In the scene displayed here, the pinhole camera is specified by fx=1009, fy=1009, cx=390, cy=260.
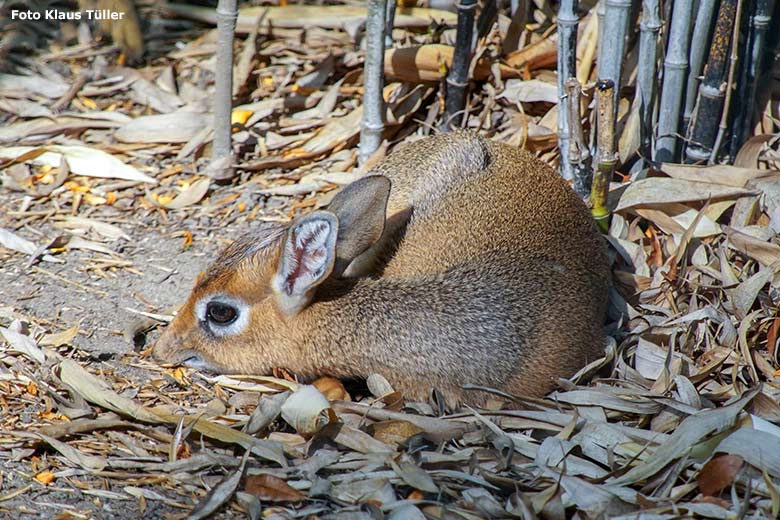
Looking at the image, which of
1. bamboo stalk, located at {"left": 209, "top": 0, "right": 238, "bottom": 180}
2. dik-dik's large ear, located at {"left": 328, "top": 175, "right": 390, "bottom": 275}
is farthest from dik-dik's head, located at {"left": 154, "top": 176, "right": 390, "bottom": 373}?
bamboo stalk, located at {"left": 209, "top": 0, "right": 238, "bottom": 180}

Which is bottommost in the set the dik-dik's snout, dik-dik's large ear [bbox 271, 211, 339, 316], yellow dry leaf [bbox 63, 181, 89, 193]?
the dik-dik's snout

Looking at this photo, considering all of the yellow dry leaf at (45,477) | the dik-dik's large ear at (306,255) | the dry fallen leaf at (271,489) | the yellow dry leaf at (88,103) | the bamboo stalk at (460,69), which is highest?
the bamboo stalk at (460,69)

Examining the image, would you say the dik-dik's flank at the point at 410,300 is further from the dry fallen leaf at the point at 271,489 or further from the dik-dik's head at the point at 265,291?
the dry fallen leaf at the point at 271,489

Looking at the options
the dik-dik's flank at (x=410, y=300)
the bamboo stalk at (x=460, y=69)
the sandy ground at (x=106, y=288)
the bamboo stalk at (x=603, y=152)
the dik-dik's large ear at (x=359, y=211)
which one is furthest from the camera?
the bamboo stalk at (x=460, y=69)

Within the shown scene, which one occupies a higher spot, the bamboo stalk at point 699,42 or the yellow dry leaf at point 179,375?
the bamboo stalk at point 699,42

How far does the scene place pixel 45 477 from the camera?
3896 millimetres

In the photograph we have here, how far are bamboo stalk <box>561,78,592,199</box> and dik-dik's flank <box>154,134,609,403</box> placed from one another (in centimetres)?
35

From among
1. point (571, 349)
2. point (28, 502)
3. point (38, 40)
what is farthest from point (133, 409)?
point (38, 40)

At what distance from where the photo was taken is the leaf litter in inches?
149

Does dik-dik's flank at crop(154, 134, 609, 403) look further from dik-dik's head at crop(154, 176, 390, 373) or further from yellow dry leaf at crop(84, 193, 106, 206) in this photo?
yellow dry leaf at crop(84, 193, 106, 206)

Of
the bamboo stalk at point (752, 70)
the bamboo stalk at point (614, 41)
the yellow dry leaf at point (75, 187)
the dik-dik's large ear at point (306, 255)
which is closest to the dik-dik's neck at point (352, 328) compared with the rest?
the dik-dik's large ear at point (306, 255)

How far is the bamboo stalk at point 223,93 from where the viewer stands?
5.97 meters

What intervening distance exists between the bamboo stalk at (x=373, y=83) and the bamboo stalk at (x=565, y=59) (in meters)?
1.07

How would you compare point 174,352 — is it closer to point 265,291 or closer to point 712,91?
point 265,291
